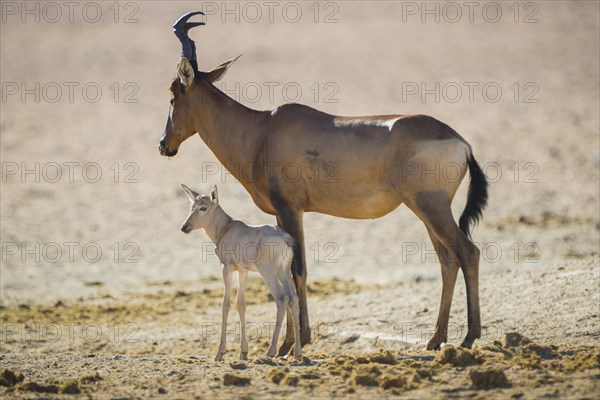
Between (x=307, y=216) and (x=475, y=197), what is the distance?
12153 millimetres

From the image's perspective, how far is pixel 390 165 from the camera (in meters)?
12.4

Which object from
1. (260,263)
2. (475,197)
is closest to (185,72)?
(260,263)

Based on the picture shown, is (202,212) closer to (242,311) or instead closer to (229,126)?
(242,311)

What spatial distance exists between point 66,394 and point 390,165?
4.29 m

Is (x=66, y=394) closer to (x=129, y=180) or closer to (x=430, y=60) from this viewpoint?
(x=129, y=180)

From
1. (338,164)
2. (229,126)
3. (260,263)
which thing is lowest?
(260,263)

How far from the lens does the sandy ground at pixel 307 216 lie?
36.0 ft

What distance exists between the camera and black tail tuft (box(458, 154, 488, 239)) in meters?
12.5

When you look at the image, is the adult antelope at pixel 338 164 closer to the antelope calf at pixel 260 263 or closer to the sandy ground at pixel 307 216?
the antelope calf at pixel 260 263

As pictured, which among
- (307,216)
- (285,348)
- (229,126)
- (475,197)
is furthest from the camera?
(307,216)

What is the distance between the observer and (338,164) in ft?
41.7

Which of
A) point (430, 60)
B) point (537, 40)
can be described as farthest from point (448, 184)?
point (537, 40)

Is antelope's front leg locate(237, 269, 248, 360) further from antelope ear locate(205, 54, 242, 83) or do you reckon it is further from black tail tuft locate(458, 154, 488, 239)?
antelope ear locate(205, 54, 242, 83)

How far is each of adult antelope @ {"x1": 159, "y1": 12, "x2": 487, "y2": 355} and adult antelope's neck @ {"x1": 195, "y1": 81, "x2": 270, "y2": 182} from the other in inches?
0.5
